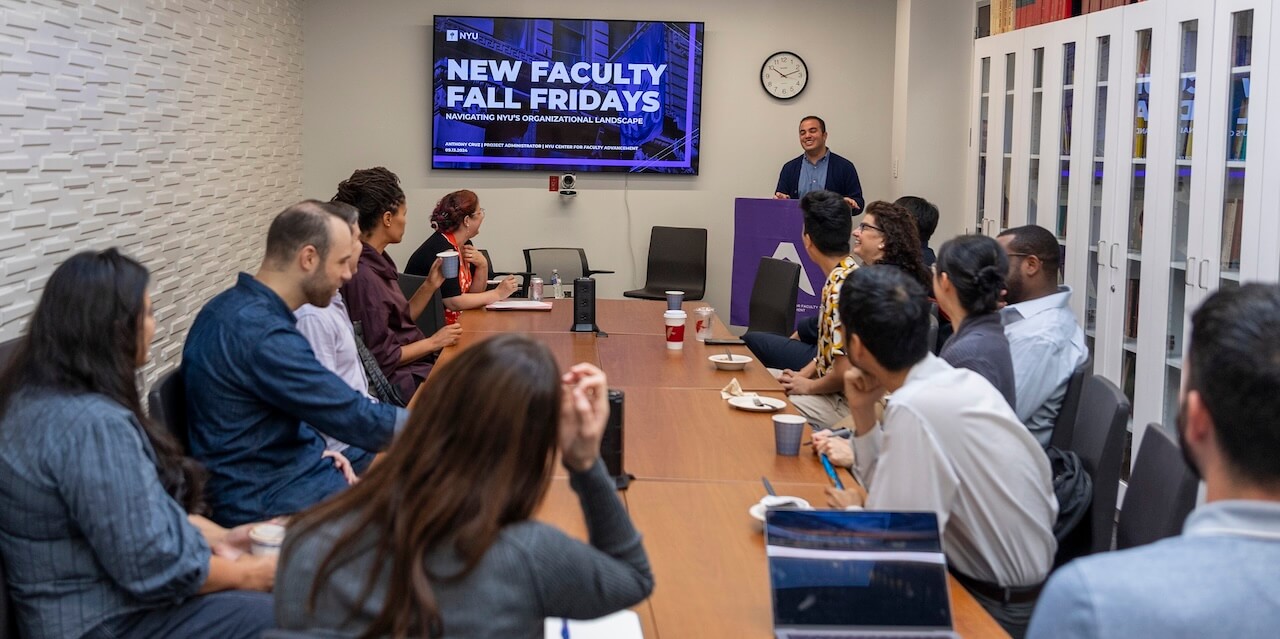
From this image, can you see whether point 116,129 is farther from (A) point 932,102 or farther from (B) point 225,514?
(A) point 932,102

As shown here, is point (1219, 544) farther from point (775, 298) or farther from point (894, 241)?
point (775, 298)

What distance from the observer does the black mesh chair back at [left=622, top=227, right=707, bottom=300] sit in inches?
329

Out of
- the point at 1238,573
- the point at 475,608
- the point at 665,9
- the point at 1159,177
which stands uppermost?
the point at 665,9

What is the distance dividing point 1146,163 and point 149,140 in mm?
4110

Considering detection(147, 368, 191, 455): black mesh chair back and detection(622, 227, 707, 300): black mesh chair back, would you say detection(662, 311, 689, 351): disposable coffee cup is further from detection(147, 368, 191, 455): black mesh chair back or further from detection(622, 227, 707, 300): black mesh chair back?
detection(622, 227, 707, 300): black mesh chair back

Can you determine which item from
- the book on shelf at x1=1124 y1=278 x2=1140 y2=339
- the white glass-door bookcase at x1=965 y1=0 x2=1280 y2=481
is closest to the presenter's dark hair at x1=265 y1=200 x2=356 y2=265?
the white glass-door bookcase at x1=965 y1=0 x2=1280 y2=481

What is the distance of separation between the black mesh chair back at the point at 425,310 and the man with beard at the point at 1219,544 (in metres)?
4.24

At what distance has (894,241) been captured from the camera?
171 inches

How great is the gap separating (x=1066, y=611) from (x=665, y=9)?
7.59m

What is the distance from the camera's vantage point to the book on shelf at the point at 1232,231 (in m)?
4.09

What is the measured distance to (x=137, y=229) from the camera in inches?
194

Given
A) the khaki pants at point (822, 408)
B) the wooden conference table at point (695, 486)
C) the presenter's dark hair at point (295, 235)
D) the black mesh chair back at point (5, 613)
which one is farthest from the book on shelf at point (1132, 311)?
the black mesh chair back at point (5, 613)

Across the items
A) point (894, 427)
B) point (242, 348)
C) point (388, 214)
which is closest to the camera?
point (894, 427)

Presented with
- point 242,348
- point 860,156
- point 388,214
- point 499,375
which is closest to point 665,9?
point 860,156
